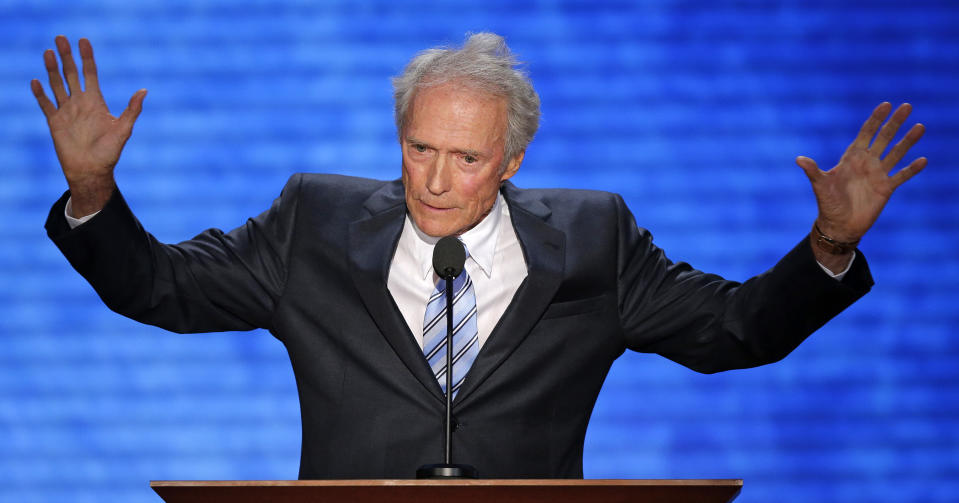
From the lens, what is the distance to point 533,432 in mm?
2107

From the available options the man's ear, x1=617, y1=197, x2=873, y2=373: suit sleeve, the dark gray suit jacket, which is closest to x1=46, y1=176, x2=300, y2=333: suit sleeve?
the dark gray suit jacket

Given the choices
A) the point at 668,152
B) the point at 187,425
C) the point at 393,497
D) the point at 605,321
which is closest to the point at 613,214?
the point at 605,321

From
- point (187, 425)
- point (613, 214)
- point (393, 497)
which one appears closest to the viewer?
point (393, 497)

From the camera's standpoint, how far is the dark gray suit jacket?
2047mm

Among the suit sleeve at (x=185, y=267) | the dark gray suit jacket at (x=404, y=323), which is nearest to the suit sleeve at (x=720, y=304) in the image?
the dark gray suit jacket at (x=404, y=323)

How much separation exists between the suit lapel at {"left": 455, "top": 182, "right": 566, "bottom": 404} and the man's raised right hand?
2.28 ft

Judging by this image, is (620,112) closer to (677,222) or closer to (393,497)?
(677,222)

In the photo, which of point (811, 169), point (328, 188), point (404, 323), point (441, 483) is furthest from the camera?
point (328, 188)

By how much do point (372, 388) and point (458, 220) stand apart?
0.34 metres

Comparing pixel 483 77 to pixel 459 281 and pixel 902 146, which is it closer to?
pixel 459 281

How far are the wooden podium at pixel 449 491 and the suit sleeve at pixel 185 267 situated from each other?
0.67 meters

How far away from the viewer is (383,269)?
2125 millimetres

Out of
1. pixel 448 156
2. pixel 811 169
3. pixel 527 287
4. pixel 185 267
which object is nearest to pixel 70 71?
pixel 185 267

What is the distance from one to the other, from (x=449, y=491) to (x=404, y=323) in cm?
73
